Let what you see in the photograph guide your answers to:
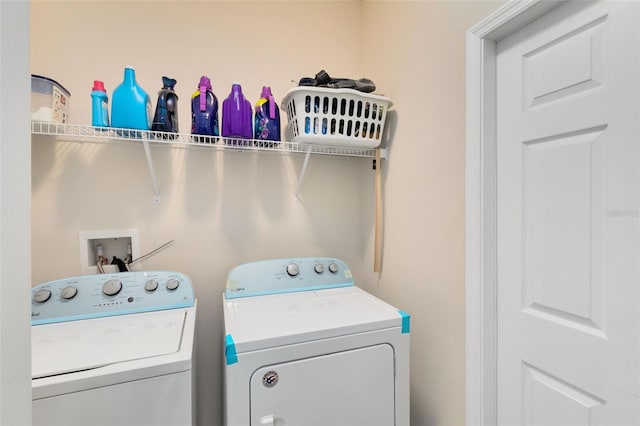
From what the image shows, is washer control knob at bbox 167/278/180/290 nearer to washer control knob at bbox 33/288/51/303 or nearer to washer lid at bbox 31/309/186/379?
washer lid at bbox 31/309/186/379

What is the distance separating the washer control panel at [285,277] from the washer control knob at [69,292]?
24.2 inches

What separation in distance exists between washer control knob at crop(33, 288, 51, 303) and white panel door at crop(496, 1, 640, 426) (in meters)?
1.82

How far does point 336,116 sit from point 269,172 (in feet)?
1.79

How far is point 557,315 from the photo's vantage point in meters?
0.97

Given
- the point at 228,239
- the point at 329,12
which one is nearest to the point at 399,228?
the point at 228,239

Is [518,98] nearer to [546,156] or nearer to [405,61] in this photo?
[546,156]

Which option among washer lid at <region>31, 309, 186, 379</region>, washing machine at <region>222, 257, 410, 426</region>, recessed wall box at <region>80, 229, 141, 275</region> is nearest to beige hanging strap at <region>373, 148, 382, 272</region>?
washing machine at <region>222, 257, 410, 426</region>

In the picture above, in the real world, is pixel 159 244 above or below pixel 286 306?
above

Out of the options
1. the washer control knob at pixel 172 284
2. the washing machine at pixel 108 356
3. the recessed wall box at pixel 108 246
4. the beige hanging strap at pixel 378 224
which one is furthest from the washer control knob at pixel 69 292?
the beige hanging strap at pixel 378 224

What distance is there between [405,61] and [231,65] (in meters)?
0.98

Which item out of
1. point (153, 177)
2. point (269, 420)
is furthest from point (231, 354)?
point (153, 177)

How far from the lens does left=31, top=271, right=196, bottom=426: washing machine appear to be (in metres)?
0.80

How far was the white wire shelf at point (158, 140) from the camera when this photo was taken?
1289 mm

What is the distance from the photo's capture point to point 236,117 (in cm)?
146
